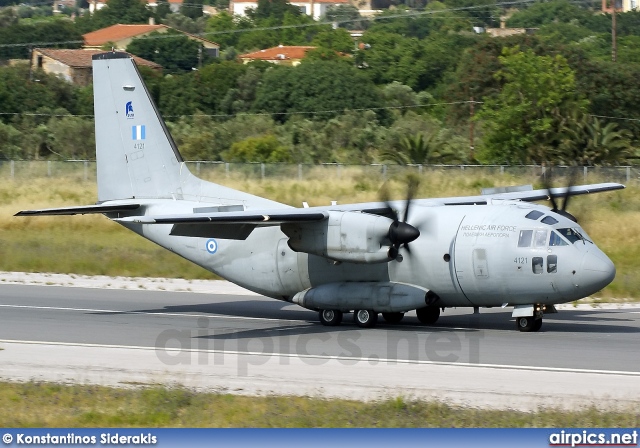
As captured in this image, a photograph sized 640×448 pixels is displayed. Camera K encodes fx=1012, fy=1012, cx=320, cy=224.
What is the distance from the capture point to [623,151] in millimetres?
49281

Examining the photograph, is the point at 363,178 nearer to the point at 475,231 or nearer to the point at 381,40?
the point at 475,231

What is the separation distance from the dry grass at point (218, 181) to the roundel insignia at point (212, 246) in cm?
730

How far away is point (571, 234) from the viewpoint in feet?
65.1

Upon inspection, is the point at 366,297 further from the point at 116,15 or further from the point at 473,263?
the point at 116,15

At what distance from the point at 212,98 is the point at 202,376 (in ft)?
259

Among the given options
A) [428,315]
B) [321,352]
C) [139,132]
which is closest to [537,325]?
[428,315]

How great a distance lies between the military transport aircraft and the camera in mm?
19703

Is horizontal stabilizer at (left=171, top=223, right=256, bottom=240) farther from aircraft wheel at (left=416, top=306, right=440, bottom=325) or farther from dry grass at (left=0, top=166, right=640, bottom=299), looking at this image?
dry grass at (left=0, top=166, right=640, bottom=299)

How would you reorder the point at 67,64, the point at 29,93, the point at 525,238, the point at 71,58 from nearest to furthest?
1. the point at 525,238
2. the point at 29,93
3. the point at 67,64
4. the point at 71,58

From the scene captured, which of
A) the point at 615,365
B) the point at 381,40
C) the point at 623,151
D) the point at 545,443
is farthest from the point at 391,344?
the point at 381,40

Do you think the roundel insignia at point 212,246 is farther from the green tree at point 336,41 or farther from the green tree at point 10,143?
the green tree at point 336,41

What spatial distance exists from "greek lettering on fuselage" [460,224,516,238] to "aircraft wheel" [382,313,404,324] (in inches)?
110

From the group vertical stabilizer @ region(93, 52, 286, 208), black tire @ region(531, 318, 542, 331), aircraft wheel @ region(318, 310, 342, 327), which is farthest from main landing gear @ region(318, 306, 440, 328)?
vertical stabilizer @ region(93, 52, 286, 208)

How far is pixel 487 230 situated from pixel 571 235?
1627mm
